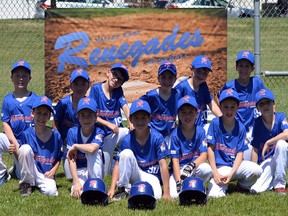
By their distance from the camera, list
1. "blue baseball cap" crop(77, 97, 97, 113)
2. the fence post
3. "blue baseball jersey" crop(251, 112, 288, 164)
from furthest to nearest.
A: the fence post < "blue baseball jersey" crop(251, 112, 288, 164) < "blue baseball cap" crop(77, 97, 97, 113)

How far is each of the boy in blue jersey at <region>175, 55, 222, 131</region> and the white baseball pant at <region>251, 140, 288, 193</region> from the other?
3.09 feet

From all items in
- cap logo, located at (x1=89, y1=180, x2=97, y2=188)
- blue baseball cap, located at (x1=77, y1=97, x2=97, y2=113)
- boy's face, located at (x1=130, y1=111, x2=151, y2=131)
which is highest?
blue baseball cap, located at (x1=77, y1=97, x2=97, y2=113)

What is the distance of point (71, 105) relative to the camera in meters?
7.61

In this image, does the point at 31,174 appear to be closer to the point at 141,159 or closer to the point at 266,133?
the point at 141,159

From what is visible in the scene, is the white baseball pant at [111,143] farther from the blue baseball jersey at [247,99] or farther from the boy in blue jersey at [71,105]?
the blue baseball jersey at [247,99]

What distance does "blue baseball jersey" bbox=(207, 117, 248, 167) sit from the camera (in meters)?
7.00

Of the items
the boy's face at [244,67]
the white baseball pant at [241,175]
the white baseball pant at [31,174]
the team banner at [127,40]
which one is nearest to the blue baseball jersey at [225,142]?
the white baseball pant at [241,175]

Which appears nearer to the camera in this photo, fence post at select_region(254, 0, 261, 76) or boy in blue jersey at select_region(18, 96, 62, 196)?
boy in blue jersey at select_region(18, 96, 62, 196)

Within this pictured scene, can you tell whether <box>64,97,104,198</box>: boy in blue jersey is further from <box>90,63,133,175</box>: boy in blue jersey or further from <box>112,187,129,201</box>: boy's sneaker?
<box>90,63,133,175</box>: boy in blue jersey

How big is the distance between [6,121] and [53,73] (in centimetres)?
197

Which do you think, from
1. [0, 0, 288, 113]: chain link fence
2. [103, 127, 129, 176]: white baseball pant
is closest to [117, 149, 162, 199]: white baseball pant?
[103, 127, 129, 176]: white baseball pant

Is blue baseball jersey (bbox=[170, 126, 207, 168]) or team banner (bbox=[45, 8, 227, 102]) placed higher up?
team banner (bbox=[45, 8, 227, 102])

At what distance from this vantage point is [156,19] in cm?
939

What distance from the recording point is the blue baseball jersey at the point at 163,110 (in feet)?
25.1
